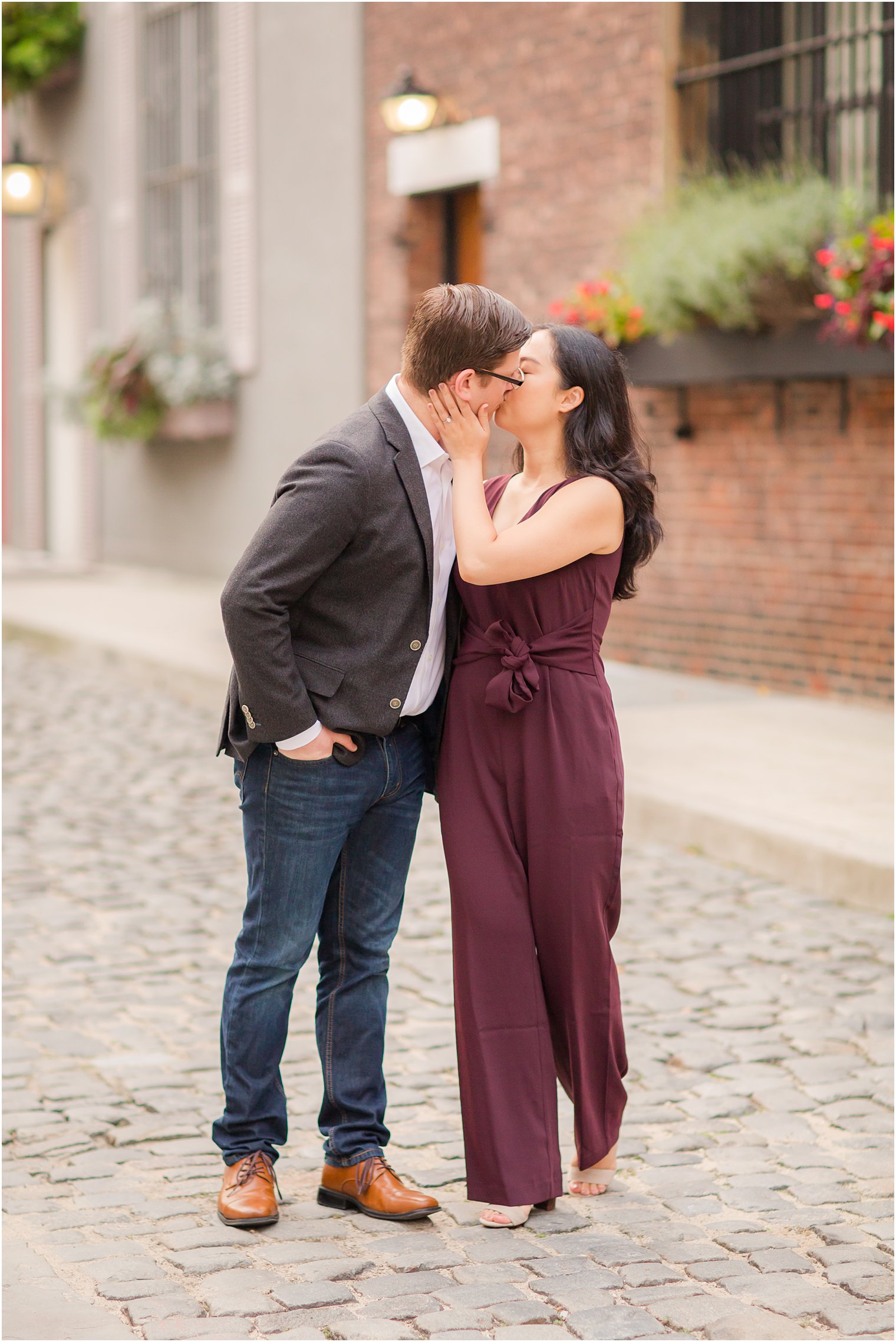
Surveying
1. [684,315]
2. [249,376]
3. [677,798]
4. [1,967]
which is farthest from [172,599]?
[1,967]

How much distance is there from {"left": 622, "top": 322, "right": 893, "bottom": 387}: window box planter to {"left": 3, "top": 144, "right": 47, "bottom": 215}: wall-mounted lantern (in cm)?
865

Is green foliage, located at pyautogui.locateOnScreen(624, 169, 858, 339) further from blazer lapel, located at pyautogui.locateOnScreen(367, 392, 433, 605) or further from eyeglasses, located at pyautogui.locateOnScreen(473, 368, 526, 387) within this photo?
blazer lapel, located at pyautogui.locateOnScreen(367, 392, 433, 605)

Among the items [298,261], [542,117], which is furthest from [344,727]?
[298,261]

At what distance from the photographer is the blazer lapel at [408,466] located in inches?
123

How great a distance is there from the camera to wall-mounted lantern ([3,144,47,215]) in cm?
1611

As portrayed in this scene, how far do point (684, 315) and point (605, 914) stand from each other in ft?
19.9

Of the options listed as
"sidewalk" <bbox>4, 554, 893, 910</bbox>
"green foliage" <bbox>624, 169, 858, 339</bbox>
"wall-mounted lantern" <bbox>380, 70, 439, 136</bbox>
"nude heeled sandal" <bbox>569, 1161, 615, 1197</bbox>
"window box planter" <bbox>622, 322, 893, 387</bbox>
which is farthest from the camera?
"wall-mounted lantern" <bbox>380, 70, 439, 136</bbox>

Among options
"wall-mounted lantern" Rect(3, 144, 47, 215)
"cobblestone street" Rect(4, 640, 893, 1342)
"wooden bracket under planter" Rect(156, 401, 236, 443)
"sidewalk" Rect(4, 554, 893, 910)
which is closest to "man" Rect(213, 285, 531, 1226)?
"cobblestone street" Rect(4, 640, 893, 1342)

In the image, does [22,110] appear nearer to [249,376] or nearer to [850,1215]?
[249,376]

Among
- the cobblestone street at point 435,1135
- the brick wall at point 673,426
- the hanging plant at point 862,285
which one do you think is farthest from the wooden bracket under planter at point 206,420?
the cobblestone street at point 435,1135

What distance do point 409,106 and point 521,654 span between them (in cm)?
898

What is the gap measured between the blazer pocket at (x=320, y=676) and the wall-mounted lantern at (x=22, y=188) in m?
14.2

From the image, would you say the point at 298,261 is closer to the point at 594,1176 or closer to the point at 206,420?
the point at 206,420

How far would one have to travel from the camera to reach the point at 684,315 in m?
8.95
